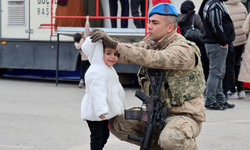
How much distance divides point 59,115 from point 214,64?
2642 mm

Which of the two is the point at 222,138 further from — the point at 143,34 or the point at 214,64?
the point at 143,34

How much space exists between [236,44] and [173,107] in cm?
502

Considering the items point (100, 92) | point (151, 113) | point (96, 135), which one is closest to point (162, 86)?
point (151, 113)

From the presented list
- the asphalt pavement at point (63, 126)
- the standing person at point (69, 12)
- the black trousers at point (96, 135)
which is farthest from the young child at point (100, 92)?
the standing person at point (69, 12)

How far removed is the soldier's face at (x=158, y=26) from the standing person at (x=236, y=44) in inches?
174

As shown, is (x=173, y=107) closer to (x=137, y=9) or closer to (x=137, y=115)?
(x=137, y=115)

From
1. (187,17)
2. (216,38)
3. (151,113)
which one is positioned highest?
(187,17)

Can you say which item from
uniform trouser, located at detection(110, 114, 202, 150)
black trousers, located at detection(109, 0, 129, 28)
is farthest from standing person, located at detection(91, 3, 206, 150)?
black trousers, located at detection(109, 0, 129, 28)

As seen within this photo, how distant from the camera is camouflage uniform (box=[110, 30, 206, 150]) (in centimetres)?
277

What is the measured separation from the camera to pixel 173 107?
9.86 ft

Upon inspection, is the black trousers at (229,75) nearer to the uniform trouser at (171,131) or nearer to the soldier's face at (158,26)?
the uniform trouser at (171,131)

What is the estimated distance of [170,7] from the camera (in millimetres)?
2951

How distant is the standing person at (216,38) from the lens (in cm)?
586

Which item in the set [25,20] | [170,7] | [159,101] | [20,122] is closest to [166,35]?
[170,7]
